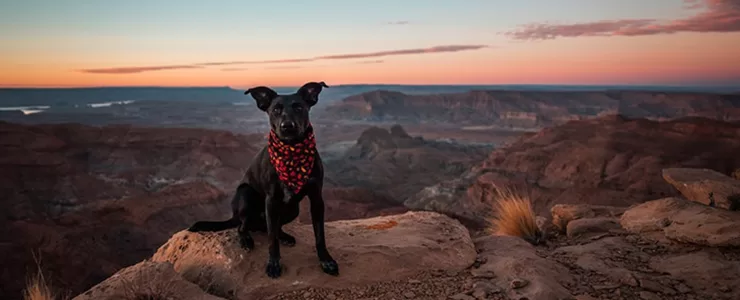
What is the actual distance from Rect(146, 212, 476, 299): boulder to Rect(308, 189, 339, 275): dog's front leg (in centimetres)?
8

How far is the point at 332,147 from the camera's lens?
6475 cm

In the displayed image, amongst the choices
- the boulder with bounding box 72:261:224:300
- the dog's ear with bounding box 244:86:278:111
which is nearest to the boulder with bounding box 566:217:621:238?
the dog's ear with bounding box 244:86:278:111

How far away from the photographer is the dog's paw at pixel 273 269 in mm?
4219

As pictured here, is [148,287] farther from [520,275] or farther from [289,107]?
[520,275]

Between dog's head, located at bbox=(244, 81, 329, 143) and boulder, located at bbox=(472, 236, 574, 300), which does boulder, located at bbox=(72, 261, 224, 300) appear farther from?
boulder, located at bbox=(472, 236, 574, 300)

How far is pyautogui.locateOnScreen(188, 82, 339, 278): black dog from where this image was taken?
400cm

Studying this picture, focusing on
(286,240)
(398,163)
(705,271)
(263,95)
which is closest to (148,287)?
(286,240)

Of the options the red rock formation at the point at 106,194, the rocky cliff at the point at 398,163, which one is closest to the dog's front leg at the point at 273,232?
the red rock formation at the point at 106,194

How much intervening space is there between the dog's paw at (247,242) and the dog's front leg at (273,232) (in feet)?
1.07

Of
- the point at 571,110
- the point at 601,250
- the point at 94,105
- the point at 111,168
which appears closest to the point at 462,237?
the point at 601,250

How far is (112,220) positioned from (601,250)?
24560 millimetres

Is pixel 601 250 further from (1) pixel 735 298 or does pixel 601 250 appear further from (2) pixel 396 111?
(2) pixel 396 111

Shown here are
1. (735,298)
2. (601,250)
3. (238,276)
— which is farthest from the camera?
(601,250)

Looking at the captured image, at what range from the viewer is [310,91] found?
13.9ft
